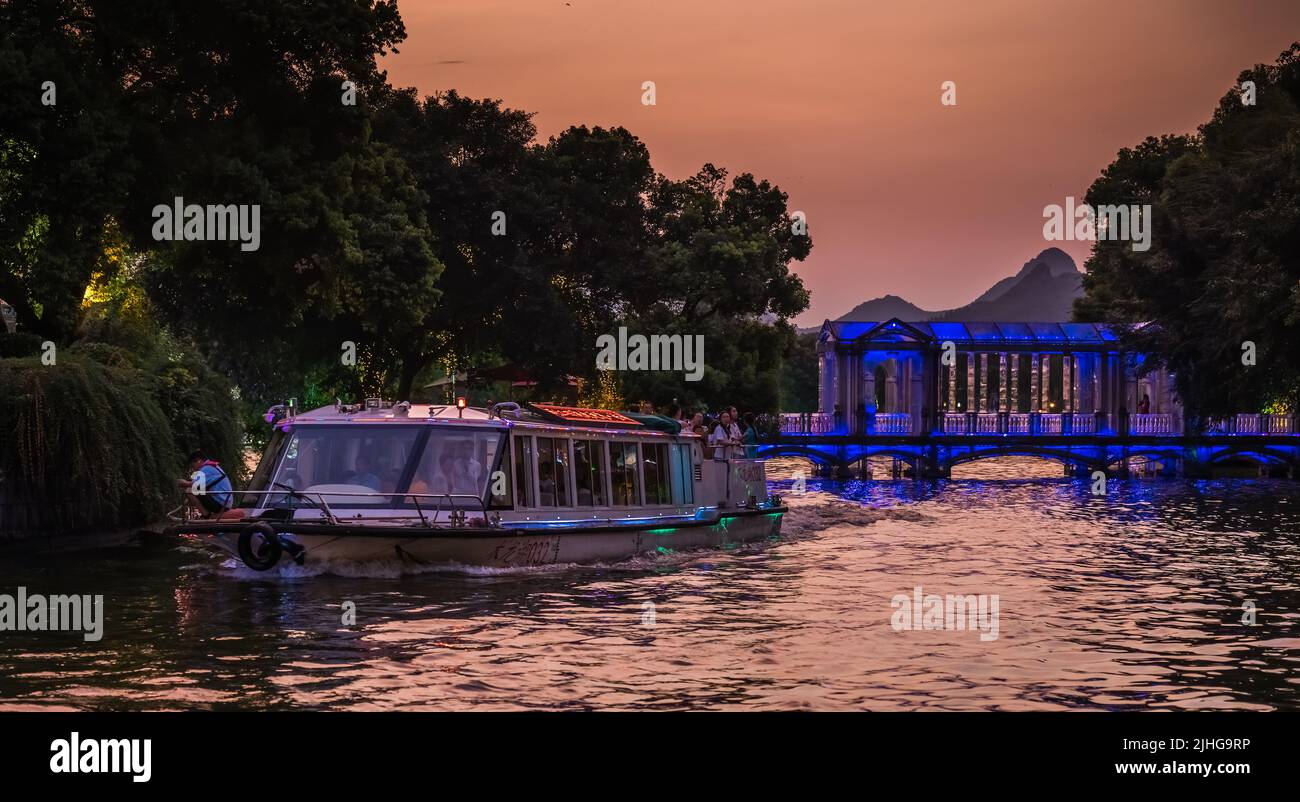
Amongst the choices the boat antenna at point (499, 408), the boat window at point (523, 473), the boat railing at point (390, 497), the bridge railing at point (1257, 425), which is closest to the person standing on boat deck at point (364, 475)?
the boat railing at point (390, 497)

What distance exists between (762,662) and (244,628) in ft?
23.1

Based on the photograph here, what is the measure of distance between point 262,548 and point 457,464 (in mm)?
3662

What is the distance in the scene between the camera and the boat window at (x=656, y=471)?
3384cm

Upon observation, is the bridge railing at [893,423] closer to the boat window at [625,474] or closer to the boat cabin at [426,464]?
the boat window at [625,474]

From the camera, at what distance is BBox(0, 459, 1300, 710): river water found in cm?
1742

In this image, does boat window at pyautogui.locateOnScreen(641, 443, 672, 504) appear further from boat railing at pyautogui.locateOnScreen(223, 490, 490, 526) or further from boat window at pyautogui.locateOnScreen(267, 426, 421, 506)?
boat window at pyautogui.locateOnScreen(267, 426, 421, 506)

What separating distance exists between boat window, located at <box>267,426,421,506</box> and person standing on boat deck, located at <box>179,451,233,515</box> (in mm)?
1061

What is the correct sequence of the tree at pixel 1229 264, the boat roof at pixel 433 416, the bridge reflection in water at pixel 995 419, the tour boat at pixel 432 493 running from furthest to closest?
the bridge reflection in water at pixel 995 419 < the tree at pixel 1229 264 < the boat roof at pixel 433 416 < the tour boat at pixel 432 493

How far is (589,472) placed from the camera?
3161 centimetres

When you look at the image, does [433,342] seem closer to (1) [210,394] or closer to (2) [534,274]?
(2) [534,274]

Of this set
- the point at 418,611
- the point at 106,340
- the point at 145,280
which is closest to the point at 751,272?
the point at 145,280

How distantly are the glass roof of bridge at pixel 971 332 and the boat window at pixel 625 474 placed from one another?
164 feet

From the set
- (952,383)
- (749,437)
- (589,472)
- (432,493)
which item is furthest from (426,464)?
(952,383)
